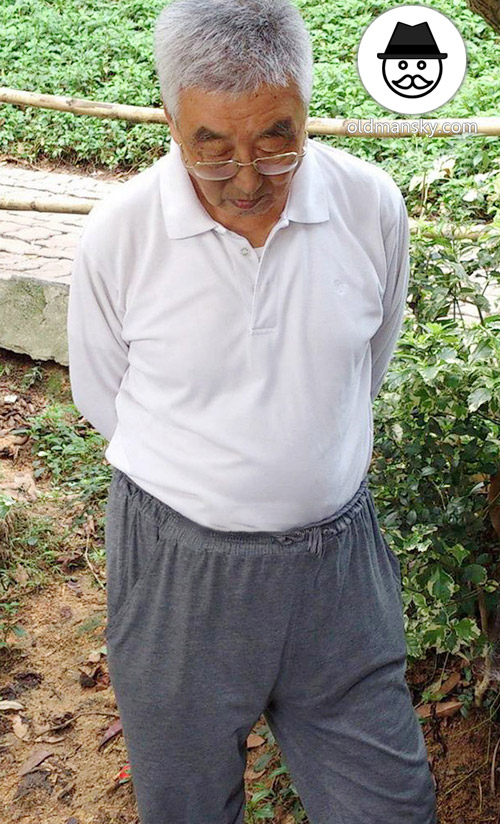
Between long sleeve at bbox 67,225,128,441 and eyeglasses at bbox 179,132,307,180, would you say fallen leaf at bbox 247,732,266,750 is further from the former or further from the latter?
eyeglasses at bbox 179,132,307,180

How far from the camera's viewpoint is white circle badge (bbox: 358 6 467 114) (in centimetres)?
554

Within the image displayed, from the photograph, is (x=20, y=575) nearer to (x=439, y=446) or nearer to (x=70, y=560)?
(x=70, y=560)

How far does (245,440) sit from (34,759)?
1.99 metres

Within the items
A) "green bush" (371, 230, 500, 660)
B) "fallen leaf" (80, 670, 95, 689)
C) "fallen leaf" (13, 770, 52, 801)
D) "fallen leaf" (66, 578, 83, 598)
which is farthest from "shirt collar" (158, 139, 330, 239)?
"fallen leaf" (66, 578, 83, 598)

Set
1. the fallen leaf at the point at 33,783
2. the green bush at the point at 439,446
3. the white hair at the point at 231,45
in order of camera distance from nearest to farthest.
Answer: the white hair at the point at 231,45 < the green bush at the point at 439,446 < the fallen leaf at the point at 33,783

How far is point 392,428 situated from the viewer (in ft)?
9.05

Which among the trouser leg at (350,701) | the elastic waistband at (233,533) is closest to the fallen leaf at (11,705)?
the trouser leg at (350,701)

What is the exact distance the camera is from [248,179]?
1.75 m

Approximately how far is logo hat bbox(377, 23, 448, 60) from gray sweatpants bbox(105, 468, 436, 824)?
13.3 ft

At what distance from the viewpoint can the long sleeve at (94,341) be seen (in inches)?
77.9

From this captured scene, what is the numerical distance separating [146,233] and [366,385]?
51 cm

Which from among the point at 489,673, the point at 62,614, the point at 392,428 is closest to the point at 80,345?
the point at 392,428

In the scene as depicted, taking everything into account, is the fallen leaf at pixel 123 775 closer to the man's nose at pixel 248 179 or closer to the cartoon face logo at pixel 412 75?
the man's nose at pixel 248 179

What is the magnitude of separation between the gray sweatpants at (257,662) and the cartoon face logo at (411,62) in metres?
3.98
